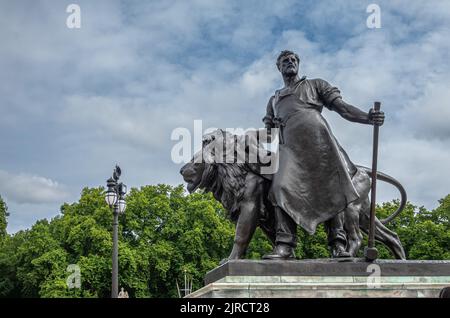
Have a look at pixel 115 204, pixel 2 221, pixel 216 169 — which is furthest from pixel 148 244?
pixel 216 169

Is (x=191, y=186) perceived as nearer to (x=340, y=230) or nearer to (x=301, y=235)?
(x=340, y=230)

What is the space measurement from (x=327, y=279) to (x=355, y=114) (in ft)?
8.40

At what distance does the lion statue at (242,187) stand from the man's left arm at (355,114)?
932 millimetres

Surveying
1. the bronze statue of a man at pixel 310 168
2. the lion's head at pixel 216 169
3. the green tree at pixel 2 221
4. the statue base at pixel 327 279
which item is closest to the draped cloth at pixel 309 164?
the bronze statue of a man at pixel 310 168

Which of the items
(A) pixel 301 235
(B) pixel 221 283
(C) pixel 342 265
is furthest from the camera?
(A) pixel 301 235

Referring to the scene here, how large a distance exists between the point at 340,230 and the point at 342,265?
0.82 metres

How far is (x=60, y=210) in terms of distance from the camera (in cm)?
4281

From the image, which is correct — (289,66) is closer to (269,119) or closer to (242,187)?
(269,119)

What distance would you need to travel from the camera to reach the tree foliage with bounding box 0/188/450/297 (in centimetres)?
3428

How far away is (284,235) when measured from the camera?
9.10m

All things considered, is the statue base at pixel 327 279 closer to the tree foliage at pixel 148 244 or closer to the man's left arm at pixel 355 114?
the man's left arm at pixel 355 114

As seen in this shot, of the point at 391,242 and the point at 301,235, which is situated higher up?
the point at 301,235
